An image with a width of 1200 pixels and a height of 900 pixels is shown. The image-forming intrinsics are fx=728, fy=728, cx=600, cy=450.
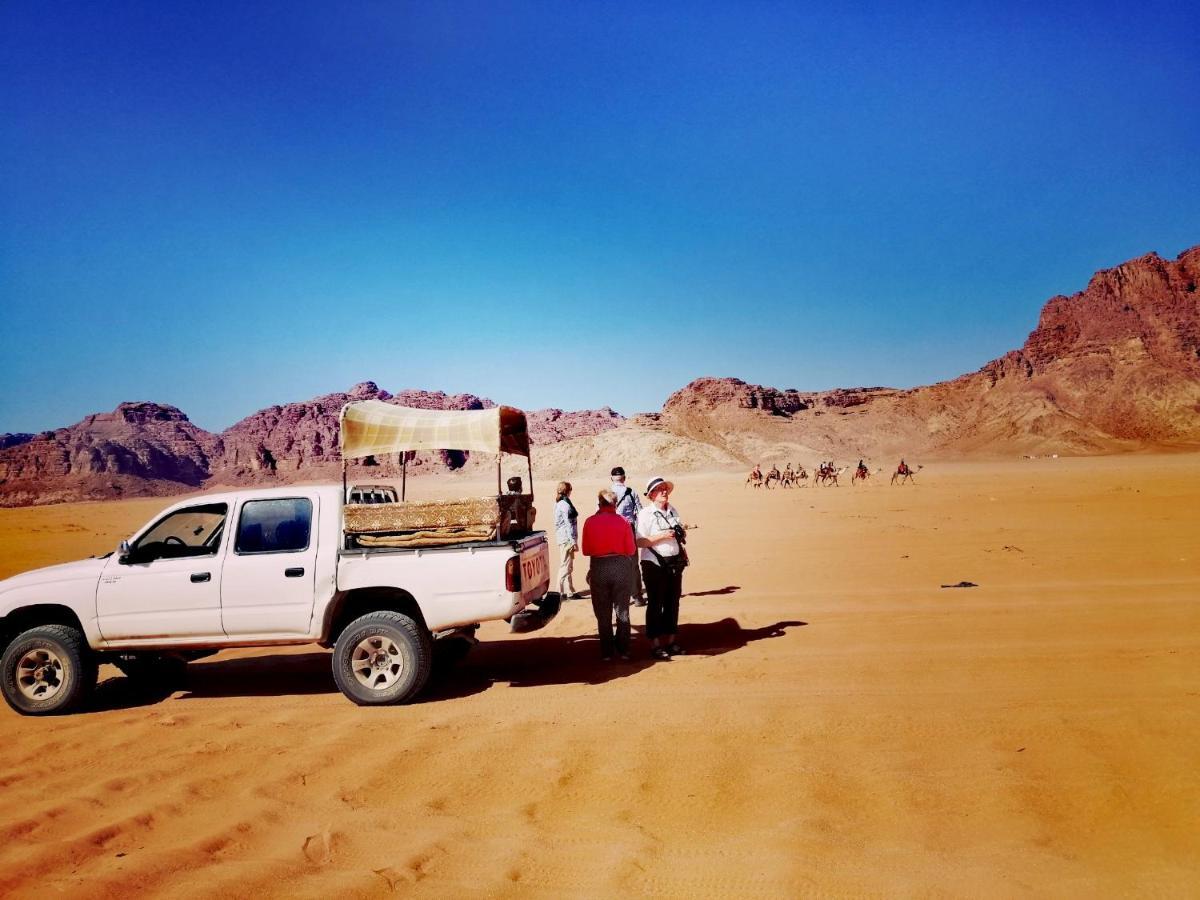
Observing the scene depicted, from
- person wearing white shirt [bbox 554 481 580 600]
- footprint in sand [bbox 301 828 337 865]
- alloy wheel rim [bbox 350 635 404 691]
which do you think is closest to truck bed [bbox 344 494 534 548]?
alloy wheel rim [bbox 350 635 404 691]

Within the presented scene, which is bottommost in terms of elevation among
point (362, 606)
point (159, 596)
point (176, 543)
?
point (362, 606)

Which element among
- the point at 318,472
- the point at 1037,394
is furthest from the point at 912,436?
the point at 318,472

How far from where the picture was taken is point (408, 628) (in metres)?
6.87

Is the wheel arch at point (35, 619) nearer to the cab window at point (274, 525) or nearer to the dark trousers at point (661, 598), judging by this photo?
the cab window at point (274, 525)

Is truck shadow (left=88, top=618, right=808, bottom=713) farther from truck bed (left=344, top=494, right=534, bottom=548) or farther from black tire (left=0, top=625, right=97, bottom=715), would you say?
truck bed (left=344, top=494, right=534, bottom=548)

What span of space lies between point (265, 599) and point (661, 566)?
13.8ft

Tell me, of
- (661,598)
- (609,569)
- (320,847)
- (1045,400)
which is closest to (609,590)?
(609,569)

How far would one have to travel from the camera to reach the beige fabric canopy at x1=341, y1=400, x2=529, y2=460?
7.85 meters

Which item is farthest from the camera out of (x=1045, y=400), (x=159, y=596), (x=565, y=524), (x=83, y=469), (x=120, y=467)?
(x=120, y=467)

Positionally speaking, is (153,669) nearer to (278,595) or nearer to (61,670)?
(61,670)

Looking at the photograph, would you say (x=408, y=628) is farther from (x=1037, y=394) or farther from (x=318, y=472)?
(x=318, y=472)

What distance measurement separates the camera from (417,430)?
820 centimetres

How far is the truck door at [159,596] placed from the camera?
7137 mm

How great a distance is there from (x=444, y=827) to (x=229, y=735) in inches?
118
